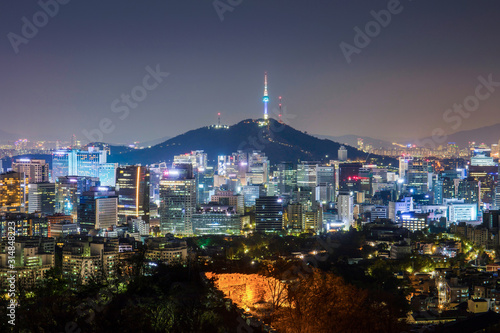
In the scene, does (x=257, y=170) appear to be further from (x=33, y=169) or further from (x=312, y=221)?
(x=33, y=169)

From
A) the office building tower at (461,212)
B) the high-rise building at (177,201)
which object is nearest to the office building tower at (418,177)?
the office building tower at (461,212)

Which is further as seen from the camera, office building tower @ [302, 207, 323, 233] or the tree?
office building tower @ [302, 207, 323, 233]

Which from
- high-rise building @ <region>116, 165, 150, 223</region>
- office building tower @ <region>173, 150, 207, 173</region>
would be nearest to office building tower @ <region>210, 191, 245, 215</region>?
high-rise building @ <region>116, 165, 150, 223</region>

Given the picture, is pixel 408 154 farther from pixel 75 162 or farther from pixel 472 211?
pixel 75 162

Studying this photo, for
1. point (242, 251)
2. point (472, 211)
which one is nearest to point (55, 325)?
point (242, 251)

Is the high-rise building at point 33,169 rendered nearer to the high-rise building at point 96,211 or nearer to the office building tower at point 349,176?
the high-rise building at point 96,211

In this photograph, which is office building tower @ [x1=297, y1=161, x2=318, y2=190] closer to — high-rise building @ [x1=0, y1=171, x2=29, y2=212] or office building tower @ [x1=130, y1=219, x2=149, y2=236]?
office building tower @ [x1=130, y1=219, x2=149, y2=236]
